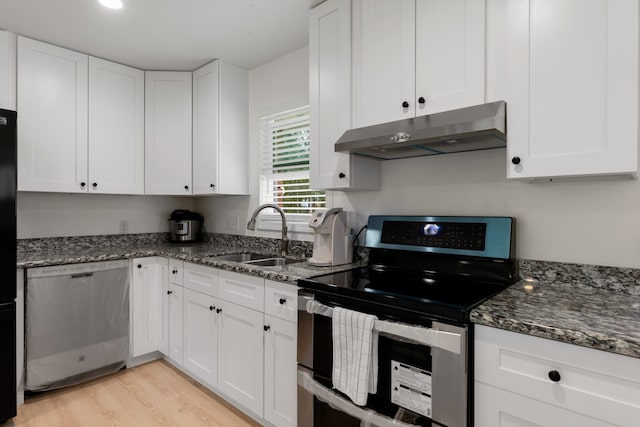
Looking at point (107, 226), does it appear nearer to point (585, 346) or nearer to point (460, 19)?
point (460, 19)

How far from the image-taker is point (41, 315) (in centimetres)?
227

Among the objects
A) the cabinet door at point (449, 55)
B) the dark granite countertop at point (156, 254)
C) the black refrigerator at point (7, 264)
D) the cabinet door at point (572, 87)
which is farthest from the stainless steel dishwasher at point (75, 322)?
the cabinet door at point (572, 87)

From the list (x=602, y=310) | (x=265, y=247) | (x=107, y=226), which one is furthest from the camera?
(x=107, y=226)

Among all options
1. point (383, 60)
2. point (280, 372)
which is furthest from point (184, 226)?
point (383, 60)

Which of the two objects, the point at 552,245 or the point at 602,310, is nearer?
the point at 602,310

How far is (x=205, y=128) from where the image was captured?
296 centimetres

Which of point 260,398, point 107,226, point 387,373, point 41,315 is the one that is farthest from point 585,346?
point 107,226

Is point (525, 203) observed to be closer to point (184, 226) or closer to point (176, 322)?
point (176, 322)

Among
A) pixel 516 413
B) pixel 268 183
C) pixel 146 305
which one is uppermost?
pixel 268 183

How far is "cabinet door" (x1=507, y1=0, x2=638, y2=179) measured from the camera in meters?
1.15

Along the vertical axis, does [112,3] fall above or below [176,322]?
above

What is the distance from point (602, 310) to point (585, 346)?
0.29 m

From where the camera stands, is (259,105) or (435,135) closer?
(435,135)

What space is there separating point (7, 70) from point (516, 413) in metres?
3.40
